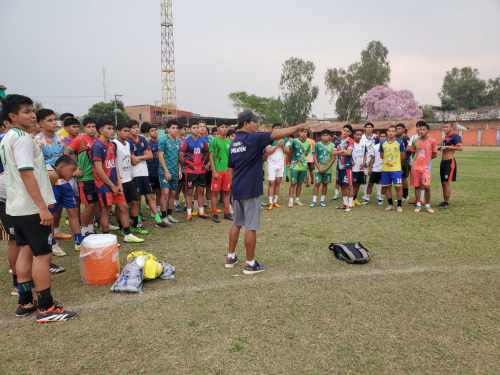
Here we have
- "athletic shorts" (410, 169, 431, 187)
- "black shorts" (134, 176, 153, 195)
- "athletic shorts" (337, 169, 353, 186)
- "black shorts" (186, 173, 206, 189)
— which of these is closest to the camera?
"black shorts" (134, 176, 153, 195)

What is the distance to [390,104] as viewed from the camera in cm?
6025

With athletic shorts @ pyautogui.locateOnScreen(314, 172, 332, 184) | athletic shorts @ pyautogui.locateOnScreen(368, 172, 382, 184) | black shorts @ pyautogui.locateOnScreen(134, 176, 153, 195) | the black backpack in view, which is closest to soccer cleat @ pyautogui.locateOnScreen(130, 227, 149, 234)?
black shorts @ pyautogui.locateOnScreen(134, 176, 153, 195)

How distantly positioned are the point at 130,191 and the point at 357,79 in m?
64.1

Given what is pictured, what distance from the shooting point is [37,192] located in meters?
3.08

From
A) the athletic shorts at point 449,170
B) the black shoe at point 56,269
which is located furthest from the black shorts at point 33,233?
the athletic shorts at point 449,170

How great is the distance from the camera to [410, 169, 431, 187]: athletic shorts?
→ 7773 millimetres

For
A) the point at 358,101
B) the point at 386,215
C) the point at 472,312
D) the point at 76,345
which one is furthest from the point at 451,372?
the point at 358,101

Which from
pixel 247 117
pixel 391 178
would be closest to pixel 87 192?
pixel 247 117

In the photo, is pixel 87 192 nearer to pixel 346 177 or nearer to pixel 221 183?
pixel 221 183

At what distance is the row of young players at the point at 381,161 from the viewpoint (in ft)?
26.1

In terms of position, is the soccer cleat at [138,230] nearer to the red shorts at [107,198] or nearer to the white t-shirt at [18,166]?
the red shorts at [107,198]

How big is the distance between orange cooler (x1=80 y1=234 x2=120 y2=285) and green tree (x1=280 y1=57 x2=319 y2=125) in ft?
177

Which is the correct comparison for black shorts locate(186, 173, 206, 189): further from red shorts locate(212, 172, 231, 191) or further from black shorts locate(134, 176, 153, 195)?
black shorts locate(134, 176, 153, 195)

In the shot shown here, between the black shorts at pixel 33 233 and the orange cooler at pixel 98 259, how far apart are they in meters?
0.77
